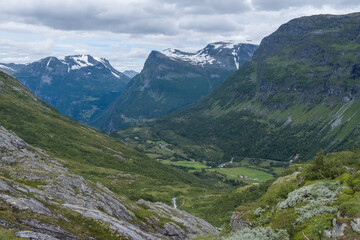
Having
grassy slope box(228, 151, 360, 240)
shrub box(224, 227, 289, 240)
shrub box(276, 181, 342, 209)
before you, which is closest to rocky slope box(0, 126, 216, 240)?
grassy slope box(228, 151, 360, 240)

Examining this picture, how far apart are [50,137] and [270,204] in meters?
180

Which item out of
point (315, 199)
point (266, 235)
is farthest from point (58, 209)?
point (315, 199)

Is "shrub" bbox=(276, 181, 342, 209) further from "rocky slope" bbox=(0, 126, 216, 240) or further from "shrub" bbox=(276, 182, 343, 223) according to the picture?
A: "rocky slope" bbox=(0, 126, 216, 240)

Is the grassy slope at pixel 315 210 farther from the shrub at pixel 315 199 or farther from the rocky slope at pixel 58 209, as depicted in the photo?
the rocky slope at pixel 58 209

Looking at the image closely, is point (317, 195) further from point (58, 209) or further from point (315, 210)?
point (58, 209)

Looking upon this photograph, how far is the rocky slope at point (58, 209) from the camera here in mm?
36000

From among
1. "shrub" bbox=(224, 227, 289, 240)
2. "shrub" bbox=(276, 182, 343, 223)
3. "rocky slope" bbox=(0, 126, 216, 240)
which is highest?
"shrub" bbox=(276, 182, 343, 223)

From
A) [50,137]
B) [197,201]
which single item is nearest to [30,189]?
[197,201]

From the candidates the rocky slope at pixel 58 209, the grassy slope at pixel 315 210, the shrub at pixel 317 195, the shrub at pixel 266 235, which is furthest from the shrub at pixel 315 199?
the rocky slope at pixel 58 209

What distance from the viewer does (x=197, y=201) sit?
146125 millimetres

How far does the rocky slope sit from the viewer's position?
36.0 metres

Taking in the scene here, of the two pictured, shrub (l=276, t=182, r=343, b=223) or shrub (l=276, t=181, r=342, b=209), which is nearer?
shrub (l=276, t=182, r=343, b=223)

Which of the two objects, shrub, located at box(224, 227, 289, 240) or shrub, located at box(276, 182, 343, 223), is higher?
shrub, located at box(276, 182, 343, 223)

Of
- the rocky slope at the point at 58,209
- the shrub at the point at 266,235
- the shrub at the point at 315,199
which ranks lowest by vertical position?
the rocky slope at the point at 58,209
